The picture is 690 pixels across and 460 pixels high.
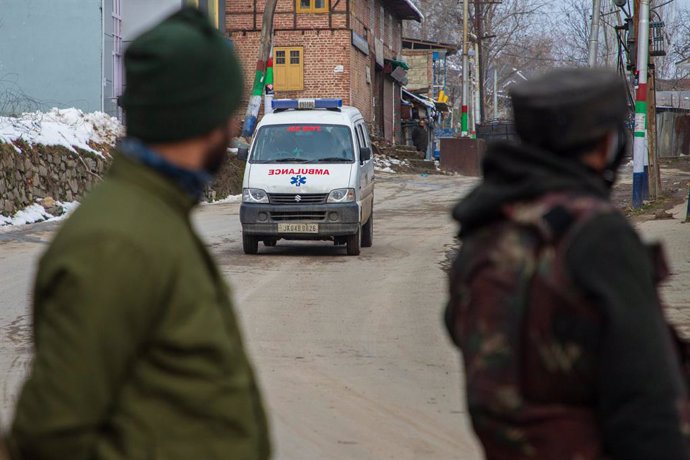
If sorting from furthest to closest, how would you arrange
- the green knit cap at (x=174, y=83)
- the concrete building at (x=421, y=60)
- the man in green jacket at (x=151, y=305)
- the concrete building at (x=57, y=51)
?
the concrete building at (x=421, y=60) → the concrete building at (x=57, y=51) → the green knit cap at (x=174, y=83) → the man in green jacket at (x=151, y=305)

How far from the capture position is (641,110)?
23078 mm

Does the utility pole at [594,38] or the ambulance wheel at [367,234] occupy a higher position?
the utility pole at [594,38]

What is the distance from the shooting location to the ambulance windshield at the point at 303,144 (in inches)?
664

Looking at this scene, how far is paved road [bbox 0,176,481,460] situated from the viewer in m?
6.70

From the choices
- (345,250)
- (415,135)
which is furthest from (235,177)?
(415,135)

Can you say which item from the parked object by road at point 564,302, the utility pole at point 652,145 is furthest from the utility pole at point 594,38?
the parked object by road at point 564,302

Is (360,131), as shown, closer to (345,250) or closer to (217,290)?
(345,250)

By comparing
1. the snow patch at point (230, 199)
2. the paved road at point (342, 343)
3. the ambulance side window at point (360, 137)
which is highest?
the ambulance side window at point (360, 137)

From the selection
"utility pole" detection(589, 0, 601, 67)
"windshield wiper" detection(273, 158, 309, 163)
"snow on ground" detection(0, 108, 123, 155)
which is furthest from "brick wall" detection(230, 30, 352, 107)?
"windshield wiper" detection(273, 158, 309, 163)

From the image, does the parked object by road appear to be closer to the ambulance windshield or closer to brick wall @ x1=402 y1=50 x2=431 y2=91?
the ambulance windshield

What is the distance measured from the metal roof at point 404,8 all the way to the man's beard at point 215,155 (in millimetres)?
51709

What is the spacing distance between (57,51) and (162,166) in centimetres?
2999

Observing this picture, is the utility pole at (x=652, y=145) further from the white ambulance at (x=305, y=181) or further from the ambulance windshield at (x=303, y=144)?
the ambulance windshield at (x=303, y=144)

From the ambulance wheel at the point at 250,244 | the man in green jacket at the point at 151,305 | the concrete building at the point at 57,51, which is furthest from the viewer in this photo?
the concrete building at the point at 57,51
